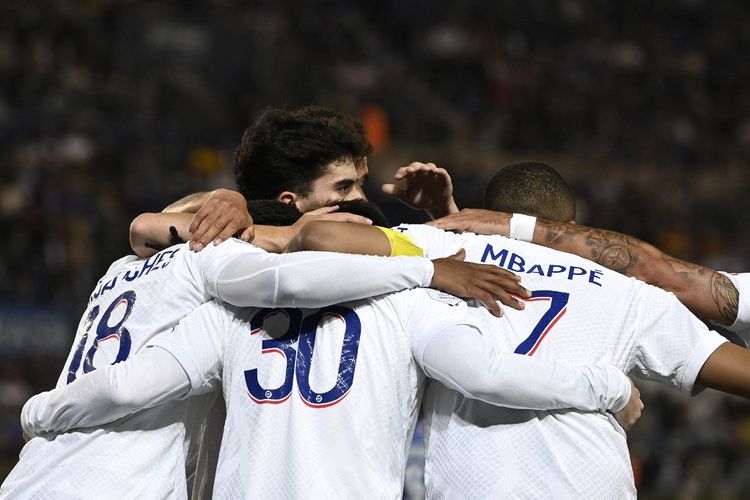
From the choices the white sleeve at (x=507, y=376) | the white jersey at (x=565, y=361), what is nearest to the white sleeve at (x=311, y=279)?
the white sleeve at (x=507, y=376)

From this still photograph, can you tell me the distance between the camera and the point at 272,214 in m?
3.71

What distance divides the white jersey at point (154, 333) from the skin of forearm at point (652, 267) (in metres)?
0.61

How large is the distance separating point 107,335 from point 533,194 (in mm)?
1533

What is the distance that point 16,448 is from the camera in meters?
9.48

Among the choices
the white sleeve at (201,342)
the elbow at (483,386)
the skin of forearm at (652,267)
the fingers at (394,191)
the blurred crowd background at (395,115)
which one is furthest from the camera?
the blurred crowd background at (395,115)

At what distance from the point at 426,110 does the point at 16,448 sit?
23.1 ft

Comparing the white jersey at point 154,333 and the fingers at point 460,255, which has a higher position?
the fingers at point 460,255

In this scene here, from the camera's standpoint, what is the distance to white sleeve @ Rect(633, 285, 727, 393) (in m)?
3.25

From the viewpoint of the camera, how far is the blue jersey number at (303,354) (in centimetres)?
312

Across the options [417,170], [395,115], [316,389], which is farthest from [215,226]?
[395,115]

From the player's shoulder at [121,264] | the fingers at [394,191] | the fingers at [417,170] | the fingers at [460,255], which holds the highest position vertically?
the fingers at [417,170]

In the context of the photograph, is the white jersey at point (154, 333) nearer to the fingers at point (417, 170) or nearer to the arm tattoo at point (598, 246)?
the arm tattoo at point (598, 246)

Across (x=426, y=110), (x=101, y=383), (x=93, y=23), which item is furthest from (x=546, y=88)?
(x=101, y=383)

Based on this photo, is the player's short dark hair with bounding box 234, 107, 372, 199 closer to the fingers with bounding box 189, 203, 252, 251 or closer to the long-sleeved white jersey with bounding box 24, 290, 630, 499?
the fingers with bounding box 189, 203, 252, 251
